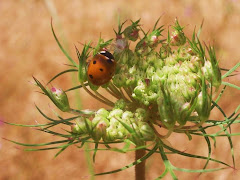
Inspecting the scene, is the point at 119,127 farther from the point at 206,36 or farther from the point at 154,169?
the point at 206,36

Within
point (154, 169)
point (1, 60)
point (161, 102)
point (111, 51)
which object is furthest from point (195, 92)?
point (1, 60)

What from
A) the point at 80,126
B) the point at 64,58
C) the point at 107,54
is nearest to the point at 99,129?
the point at 80,126

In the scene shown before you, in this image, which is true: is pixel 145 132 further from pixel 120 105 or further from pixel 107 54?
pixel 107 54

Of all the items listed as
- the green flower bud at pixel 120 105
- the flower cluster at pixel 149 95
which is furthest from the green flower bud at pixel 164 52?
the green flower bud at pixel 120 105

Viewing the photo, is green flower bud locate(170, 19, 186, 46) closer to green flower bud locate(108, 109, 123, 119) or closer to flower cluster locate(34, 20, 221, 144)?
flower cluster locate(34, 20, 221, 144)

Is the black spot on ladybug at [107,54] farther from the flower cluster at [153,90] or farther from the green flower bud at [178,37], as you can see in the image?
the green flower bud at [178,37]

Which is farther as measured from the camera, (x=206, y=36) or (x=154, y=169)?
(x=206, y=36)
